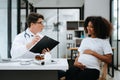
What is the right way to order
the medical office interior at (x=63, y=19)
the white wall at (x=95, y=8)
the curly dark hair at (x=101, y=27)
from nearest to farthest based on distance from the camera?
the curly dark hair at (x=101, y=27) < the medical office interior at (x=63, y=19) < the white wall at (x=95, y=8)

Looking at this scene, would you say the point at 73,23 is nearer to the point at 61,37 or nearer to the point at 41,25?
the point at 61,37

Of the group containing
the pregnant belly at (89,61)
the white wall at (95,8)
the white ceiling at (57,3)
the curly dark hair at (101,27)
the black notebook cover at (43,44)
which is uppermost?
the white ceiling at (57,3)

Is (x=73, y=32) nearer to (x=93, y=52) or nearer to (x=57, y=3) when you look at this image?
(x=57, y=3)

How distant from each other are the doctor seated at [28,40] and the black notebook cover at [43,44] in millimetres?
48

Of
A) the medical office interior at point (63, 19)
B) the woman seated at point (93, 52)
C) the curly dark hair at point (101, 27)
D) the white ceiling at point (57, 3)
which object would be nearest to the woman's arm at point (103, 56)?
the woman seated at point (93, 52)

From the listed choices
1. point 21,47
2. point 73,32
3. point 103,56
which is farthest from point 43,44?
point 73,32

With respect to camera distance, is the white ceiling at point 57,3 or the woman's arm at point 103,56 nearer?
the woman's arm at point 103,56

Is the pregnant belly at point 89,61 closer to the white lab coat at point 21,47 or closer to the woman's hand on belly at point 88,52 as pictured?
the woman's hand on belly at point 88,52

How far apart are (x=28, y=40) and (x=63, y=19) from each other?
24.6 feet

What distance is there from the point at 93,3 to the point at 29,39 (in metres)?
3.64

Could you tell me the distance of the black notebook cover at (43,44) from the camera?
230 cm

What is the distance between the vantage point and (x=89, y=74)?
7.50 feet

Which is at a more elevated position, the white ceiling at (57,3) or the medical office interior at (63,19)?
the white ceiling at (57,3)

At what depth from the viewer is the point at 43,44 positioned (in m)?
2.35
